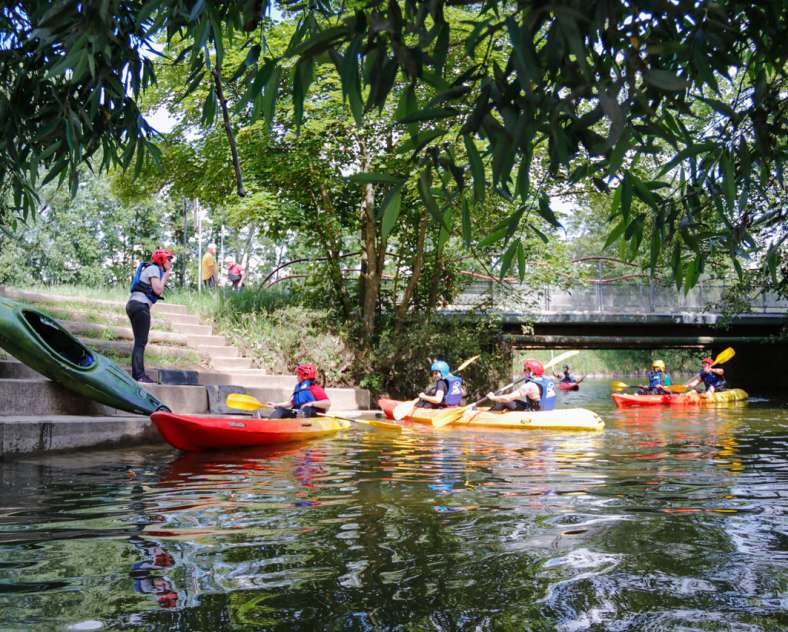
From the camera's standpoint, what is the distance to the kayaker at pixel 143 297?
34.8ft

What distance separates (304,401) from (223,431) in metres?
2.74

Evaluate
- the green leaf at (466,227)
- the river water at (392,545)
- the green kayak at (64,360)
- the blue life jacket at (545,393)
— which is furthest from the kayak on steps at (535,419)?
the green leaf at (466,227)

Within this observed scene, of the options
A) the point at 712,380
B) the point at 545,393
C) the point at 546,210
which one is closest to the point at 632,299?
the point at 712,380

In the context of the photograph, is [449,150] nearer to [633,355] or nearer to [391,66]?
[391,66]

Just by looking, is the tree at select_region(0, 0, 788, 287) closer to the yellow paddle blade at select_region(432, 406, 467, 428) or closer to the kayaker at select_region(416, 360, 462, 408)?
the yellow paddle blade at select_region(432, 406, 467, 428)

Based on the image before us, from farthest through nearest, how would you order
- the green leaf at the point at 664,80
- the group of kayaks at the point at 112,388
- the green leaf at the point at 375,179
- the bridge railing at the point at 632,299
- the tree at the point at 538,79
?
the bridge railing at the point at 632,299
the group of kayaks at the point at 112,388
the green leaf at the point at 375,179
the tree at the point at 538,79
the green leaf at the point at 664,80

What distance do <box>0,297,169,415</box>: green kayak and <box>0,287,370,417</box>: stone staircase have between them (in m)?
0.24

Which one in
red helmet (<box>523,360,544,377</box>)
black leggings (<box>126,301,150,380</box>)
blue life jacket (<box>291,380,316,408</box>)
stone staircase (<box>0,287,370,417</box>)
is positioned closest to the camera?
stone staircase (<box>0,287,370,417</box>)

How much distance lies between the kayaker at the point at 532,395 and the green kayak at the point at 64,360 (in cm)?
582

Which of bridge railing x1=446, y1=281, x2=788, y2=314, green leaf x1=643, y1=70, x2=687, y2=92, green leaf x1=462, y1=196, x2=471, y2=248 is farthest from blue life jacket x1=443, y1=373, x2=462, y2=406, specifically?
green leaf x1=643, y1=70, x2=687, y2=92

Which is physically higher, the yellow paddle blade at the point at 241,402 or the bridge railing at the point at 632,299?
the bridge railing at the point at 632,299

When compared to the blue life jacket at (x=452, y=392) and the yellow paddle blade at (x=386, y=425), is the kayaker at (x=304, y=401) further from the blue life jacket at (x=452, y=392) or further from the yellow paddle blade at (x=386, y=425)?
the blue life jacket at (x=452, y=392)

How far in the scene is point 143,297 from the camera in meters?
10.6

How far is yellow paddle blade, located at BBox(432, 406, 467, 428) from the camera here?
1304cm
